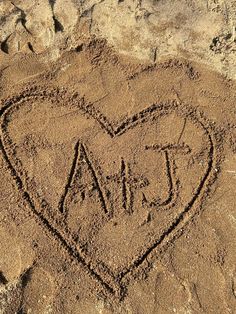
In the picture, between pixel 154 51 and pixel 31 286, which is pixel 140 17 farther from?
pixel 31 286

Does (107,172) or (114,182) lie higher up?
(107,172)

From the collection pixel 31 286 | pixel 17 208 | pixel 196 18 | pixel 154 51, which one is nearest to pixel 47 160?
pixel 17 208

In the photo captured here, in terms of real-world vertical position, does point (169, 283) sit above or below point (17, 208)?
below

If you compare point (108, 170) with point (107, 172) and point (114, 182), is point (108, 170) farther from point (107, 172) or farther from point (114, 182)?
point (114, 182)

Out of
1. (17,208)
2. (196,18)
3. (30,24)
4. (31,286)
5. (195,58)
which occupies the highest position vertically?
(30,24)

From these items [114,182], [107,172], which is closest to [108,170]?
[107,172]
